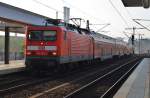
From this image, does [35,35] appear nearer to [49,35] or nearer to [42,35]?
[42,35]

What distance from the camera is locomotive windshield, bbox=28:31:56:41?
24234mm

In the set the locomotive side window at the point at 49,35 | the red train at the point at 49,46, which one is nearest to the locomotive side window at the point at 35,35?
the red train at the point at 49,46

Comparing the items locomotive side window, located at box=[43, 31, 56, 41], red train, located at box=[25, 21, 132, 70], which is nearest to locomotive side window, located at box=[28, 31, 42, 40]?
red train, located at box=[25, 21, 132, 70]

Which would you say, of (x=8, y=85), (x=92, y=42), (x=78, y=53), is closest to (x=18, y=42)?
(x=92, y=42)

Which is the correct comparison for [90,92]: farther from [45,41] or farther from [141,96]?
[45,41]

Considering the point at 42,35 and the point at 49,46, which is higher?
the point at 42,35

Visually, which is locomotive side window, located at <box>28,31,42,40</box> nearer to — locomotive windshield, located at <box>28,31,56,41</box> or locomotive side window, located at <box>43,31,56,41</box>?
locomotive windshield, located at <box>28,31,56,41</box>

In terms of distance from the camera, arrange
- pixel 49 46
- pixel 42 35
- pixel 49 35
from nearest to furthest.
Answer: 1. pixel 49 46
2. pixel 49 35
3. pixel 42 35

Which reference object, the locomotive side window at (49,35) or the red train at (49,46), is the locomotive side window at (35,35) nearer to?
the red train at (49,46)

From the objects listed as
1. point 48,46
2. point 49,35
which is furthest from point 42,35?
point 48,46

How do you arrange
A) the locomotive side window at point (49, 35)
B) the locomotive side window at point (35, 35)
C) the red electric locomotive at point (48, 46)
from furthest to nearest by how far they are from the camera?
the locomotive side window at point (35, 35) < the locomotive side window at point (49, 35) < the red electric locomotive at point (48, 46)

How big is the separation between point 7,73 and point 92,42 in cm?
1325

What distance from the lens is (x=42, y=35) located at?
24.4 m

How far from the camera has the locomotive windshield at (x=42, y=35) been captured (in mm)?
24234
